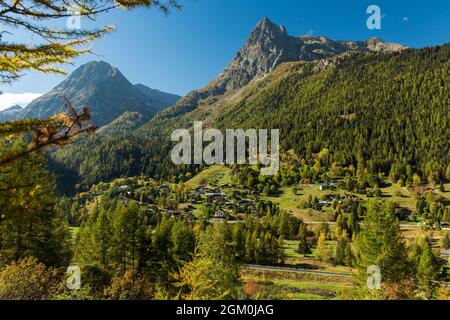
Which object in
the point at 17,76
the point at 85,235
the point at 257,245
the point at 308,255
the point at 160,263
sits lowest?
the point at 308,255

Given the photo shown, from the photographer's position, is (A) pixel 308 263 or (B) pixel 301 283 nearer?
(B) pixel 301 283

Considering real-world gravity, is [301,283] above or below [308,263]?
above

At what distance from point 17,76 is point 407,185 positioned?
203 m

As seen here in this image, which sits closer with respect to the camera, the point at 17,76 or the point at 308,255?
the point at 17,76

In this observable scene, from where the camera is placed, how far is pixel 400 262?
30.6 m

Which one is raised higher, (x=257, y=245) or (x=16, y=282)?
(x=16, y=282)

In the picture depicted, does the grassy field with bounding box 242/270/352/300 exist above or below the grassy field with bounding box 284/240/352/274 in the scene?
above

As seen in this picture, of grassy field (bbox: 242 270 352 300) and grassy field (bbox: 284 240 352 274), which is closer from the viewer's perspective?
grassy field (bbox: 242 270 352 300)

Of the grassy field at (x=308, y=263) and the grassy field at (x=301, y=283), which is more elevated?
the grassy field at (x=301, y=283)

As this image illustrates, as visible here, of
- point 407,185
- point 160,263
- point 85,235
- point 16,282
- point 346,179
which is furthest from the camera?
point 346,179

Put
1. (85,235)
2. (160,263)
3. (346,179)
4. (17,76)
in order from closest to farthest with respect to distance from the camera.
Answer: (17,76)
(160,263)
(85,235)
(346,179)

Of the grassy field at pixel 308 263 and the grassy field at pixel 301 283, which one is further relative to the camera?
the grassy field at pixel 308 263
